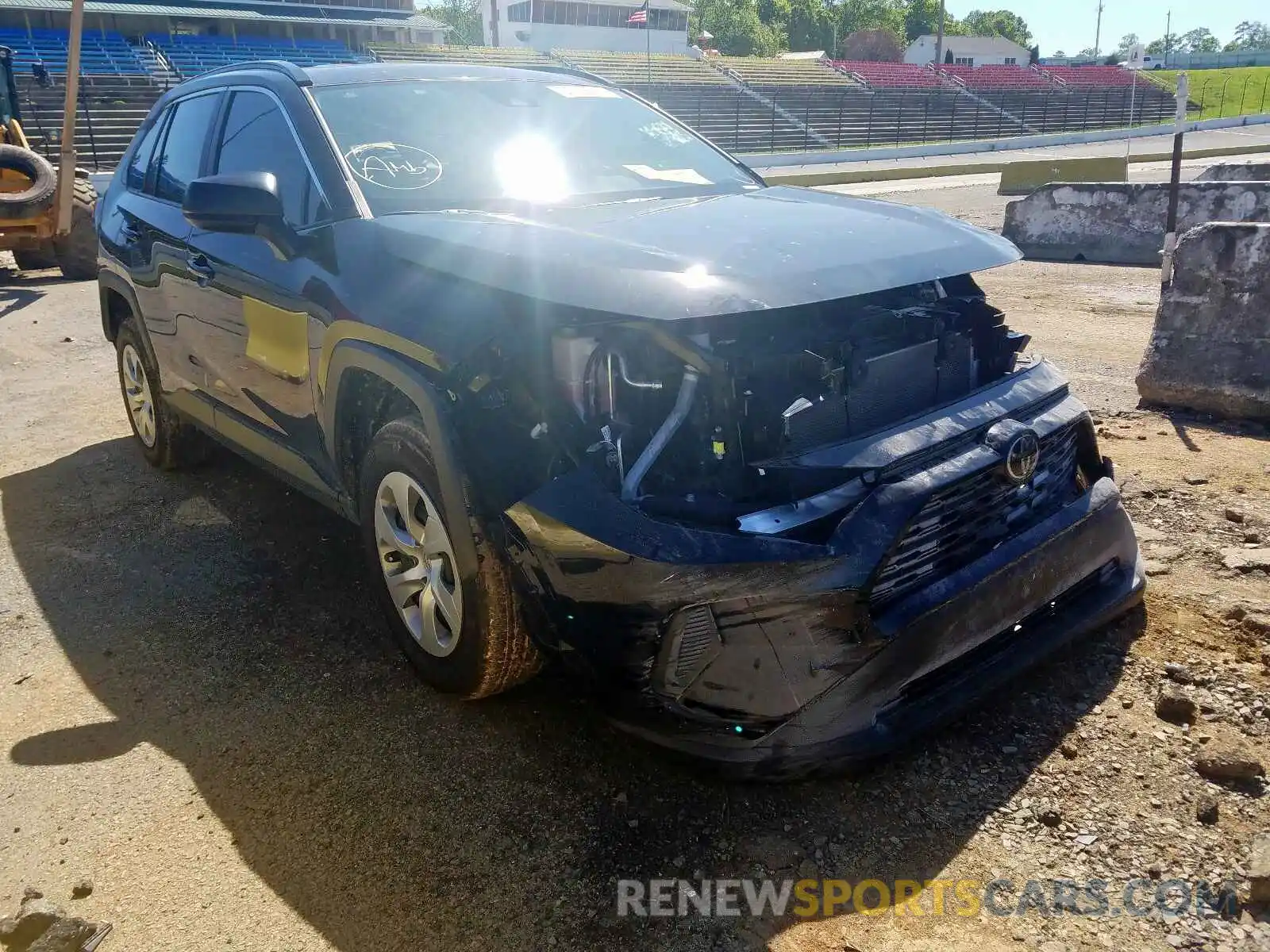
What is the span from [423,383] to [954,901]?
1774 millimetres

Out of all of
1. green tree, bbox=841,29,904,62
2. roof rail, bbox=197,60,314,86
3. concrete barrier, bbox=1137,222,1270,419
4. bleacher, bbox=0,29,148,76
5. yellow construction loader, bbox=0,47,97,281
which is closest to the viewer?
roof rail, bbox=197,60,314,86

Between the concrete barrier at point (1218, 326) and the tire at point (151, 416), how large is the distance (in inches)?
193

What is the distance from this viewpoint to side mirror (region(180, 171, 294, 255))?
311 centimetres

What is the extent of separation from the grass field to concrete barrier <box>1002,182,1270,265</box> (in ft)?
137

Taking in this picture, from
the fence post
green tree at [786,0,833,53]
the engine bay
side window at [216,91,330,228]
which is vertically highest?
green tree at [786,0,833,53]

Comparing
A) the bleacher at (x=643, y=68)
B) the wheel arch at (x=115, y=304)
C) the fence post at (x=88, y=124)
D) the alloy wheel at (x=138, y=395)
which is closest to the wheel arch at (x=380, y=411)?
the wheel arch at (x=115, y=304)

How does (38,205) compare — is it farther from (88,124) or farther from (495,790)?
(88,124)

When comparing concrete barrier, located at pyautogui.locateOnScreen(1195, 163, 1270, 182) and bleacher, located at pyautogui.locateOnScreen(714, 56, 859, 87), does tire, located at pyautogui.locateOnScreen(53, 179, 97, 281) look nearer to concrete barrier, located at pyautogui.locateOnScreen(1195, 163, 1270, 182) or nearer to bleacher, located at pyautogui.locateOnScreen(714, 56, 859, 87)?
concrete barrier, located at pyautogui.locateOnScreen(1195, 163, 1270, 182)

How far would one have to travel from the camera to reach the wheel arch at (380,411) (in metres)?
2.59

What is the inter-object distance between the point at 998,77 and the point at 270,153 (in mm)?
60601

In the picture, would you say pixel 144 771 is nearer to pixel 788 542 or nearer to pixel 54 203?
pixel 788 542

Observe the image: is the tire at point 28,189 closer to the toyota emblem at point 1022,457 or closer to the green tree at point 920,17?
the toyota emblem at point 1022,457

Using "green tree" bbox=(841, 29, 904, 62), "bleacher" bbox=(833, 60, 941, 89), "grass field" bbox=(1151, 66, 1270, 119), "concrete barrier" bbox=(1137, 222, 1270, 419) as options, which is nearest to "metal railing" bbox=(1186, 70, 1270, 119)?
"grass field" bbox=(1151, 66, 1270, 119)

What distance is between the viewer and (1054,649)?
270 centimetres
